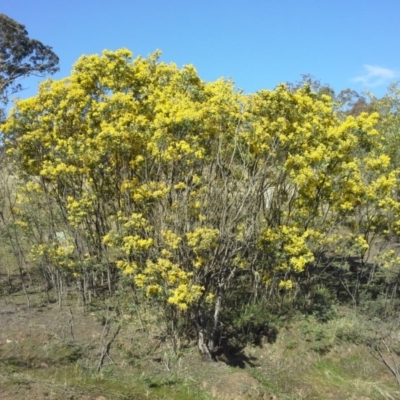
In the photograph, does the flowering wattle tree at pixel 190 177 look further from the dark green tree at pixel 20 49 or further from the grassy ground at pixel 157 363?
the dark green tree at pixel 20 49

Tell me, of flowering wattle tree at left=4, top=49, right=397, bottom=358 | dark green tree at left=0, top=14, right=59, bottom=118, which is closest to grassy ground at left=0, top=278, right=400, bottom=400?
flowering wattle tree at left=4, top=49, right=397, bottom=358

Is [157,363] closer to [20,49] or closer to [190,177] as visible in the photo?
[190,177]

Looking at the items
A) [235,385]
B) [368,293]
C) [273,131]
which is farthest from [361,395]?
[273,131]

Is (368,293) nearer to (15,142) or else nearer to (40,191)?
(40,191)

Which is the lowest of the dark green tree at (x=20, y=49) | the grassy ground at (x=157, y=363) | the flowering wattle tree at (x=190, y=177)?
the grassy ground at (x=157, y=363)

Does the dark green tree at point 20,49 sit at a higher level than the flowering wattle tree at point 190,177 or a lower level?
higher

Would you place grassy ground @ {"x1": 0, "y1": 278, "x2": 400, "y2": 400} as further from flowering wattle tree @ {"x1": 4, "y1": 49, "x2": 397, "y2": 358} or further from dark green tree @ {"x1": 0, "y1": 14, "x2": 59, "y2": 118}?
dark green tree @ {"x1": 0, "y1": 14, "x2": 59, "y2": 118}

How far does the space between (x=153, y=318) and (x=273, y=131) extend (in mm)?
4753

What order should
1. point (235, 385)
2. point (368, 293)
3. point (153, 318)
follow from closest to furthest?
1. point (235, 385)
2. point (153, 318)
3. point (368, 293)

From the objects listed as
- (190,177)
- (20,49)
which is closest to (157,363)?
(190,177)

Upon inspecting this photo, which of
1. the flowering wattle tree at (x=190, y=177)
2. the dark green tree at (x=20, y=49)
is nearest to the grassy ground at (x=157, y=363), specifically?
the flowering wattle tree at (x=190, y=177)

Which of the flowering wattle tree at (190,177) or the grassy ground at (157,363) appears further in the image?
the flowering wattle tree at (190,177)

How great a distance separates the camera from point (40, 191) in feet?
41.0

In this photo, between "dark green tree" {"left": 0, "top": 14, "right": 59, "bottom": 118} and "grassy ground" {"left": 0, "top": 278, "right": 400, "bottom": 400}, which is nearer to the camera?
"grassy ground" {"left": 0, "top": 278, "right": 400, "bottom": 400}
